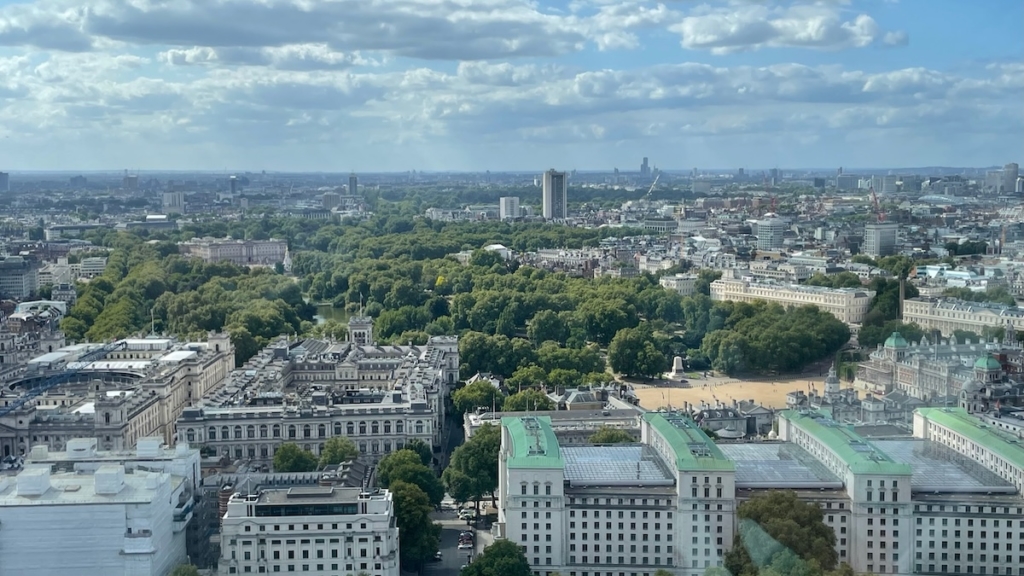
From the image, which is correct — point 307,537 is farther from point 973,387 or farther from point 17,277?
point 17,277

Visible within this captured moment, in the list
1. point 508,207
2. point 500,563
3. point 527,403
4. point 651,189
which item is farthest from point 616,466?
point 508,207

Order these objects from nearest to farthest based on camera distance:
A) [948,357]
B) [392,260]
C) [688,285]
Answer: [948,357], [688,285], [392,260]

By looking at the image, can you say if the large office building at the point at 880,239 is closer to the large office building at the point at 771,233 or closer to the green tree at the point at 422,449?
the large office building at the point at 771,233

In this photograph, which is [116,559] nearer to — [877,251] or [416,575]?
[416,575]

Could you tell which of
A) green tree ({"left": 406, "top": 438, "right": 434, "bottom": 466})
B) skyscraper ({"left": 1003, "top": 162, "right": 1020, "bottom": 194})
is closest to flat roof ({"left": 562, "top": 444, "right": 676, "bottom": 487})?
green tree ({"left": 406, "top": 438, "right": 434, "bottom": 466})

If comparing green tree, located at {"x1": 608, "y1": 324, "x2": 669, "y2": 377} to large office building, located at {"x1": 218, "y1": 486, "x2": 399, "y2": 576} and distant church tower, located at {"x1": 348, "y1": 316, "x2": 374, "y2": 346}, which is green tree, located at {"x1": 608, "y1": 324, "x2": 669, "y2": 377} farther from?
large office building, located at {"x1": 218, "y1": 486, "x2": 399, "y2": 576}

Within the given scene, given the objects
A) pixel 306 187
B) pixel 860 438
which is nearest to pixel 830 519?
pixel 860 438

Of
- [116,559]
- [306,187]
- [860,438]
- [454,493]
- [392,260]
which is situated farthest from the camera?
[306,187]

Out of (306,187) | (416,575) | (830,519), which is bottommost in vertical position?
(416,575)
